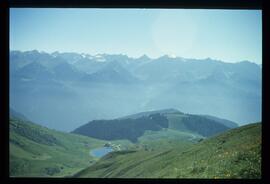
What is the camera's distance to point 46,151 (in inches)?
3243

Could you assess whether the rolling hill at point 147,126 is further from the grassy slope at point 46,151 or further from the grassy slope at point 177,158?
the grassy slope at point 177,158

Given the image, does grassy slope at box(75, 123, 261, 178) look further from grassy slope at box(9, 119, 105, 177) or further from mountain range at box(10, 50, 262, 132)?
grassy slope at box(9, 119, 105, 177)

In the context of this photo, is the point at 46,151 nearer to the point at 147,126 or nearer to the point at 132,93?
the point at 147,126

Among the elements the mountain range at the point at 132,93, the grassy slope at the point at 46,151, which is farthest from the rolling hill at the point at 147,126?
the grassy slope at the point at 46,151

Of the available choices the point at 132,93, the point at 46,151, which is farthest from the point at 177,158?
the point at 46,151


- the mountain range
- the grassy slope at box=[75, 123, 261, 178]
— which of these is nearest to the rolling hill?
the mountain range

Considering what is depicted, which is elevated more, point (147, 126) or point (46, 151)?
point (147, 126)

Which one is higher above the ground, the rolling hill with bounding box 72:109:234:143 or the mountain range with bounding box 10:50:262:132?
the mountain range with bounding box 10:50:262:132

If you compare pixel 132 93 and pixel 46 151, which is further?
pixel 46 151

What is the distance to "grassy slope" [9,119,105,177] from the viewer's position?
66.6 meters

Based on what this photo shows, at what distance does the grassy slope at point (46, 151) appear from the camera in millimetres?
66562
